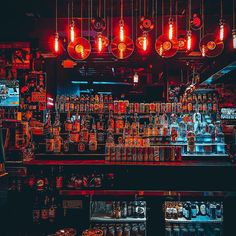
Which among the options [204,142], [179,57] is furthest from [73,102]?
[204,142]

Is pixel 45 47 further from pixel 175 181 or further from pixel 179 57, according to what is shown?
pixel 175 181

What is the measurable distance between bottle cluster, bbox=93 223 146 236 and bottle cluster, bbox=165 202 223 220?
369 mm

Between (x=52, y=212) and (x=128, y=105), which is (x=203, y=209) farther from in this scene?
(x=128, y=105)

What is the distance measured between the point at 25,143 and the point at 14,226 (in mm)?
2030

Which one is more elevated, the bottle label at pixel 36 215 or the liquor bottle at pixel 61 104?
the liquor bottle at pixel 61 104

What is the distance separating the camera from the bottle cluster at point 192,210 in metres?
3.82

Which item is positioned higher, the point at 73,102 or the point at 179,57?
the point at 179,57

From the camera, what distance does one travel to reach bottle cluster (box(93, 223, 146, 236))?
12.2 feet

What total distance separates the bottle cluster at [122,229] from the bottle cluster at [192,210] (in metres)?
0.37

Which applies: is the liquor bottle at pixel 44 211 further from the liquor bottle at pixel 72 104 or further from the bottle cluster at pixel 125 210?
the liquor bottle at pixel 72 104

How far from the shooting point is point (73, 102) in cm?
620

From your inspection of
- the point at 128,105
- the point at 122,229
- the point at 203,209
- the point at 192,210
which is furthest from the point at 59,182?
the point at 128,105

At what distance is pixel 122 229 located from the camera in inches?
149

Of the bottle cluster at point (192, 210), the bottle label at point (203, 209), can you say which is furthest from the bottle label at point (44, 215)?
the bottle label at point (203, 209)
